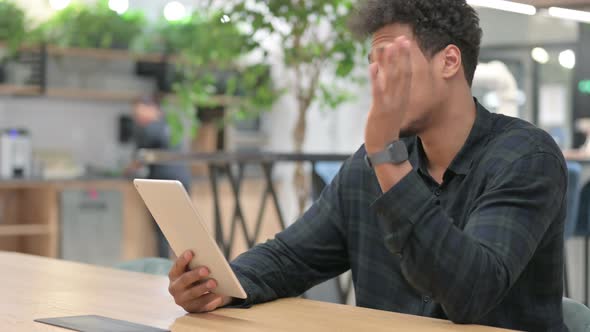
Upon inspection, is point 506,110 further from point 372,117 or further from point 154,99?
point 372,117

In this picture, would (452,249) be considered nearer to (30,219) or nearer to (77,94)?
(30,219)

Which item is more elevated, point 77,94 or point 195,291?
point 77,94

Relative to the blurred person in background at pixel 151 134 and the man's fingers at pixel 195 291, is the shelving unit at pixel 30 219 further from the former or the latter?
the man's fingers at pixel 195 291

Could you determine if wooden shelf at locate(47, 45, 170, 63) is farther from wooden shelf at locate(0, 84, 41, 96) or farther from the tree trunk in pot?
the tree trunk in pot

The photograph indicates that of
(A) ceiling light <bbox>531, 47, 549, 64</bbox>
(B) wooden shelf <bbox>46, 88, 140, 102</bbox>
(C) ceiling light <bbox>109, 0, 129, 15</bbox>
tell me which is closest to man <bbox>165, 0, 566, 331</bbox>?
(A) ceiling light <bbox>531, 47, 549, 64</bbox>

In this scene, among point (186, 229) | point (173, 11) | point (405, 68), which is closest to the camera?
point (405, 68)

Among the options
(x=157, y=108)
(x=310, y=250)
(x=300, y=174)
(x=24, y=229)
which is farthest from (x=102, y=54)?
(x=310, y=250)

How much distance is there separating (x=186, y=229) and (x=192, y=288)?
4.3 inches

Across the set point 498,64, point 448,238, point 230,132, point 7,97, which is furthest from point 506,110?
point 448,238

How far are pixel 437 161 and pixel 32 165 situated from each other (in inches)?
222

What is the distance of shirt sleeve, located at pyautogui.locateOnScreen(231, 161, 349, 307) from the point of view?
189cm

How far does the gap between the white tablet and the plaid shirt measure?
121 mm

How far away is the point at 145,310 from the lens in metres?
1.65

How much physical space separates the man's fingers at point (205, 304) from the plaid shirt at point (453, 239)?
0.08m
